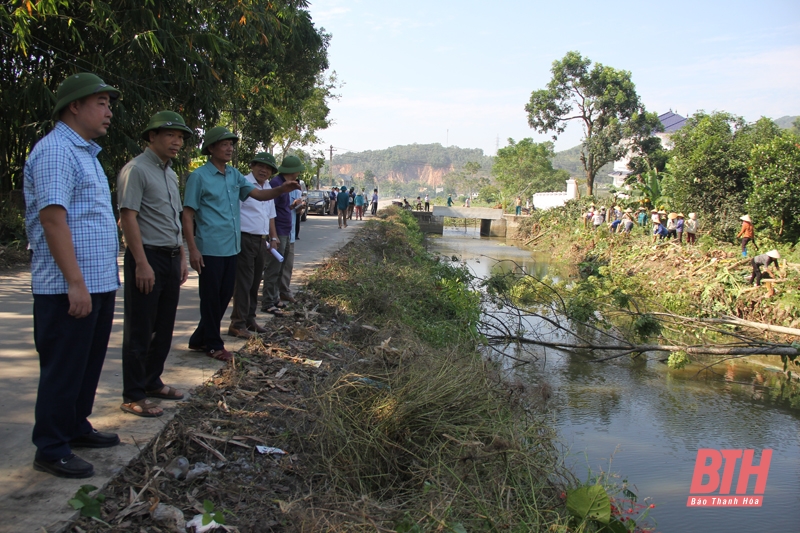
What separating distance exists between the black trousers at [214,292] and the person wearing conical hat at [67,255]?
164 cm

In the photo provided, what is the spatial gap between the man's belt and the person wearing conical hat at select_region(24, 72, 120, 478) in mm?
727

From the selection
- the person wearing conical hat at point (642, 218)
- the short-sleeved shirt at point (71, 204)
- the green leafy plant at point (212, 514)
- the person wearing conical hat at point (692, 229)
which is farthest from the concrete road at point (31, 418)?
the person wearing conical hat at point (642, 218)

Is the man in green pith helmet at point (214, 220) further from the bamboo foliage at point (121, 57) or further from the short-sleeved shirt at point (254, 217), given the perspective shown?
the bamboo foliage at point (121, 57)

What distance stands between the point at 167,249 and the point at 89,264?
3.06 ft

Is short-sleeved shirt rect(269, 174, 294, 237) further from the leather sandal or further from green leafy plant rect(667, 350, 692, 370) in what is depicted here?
green leafy plant rect(667, 350, 692, 370)

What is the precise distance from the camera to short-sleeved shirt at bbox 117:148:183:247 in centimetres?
361

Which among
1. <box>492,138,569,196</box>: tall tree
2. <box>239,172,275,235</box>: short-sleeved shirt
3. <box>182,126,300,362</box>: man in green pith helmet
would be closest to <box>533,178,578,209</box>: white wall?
<box>492,138,569,196</box>: tall tree

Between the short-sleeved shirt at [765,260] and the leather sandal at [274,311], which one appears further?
the short-sleeved shirt at [765,260]

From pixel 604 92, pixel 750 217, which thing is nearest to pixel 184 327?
pixel 750 217

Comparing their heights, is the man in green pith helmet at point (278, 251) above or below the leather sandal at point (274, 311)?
above

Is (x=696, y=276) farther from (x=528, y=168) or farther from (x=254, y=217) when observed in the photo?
(x=528, y=168)

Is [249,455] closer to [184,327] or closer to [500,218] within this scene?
[184,327]

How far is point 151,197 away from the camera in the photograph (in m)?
3.74

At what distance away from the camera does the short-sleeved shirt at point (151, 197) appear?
3.61 m
